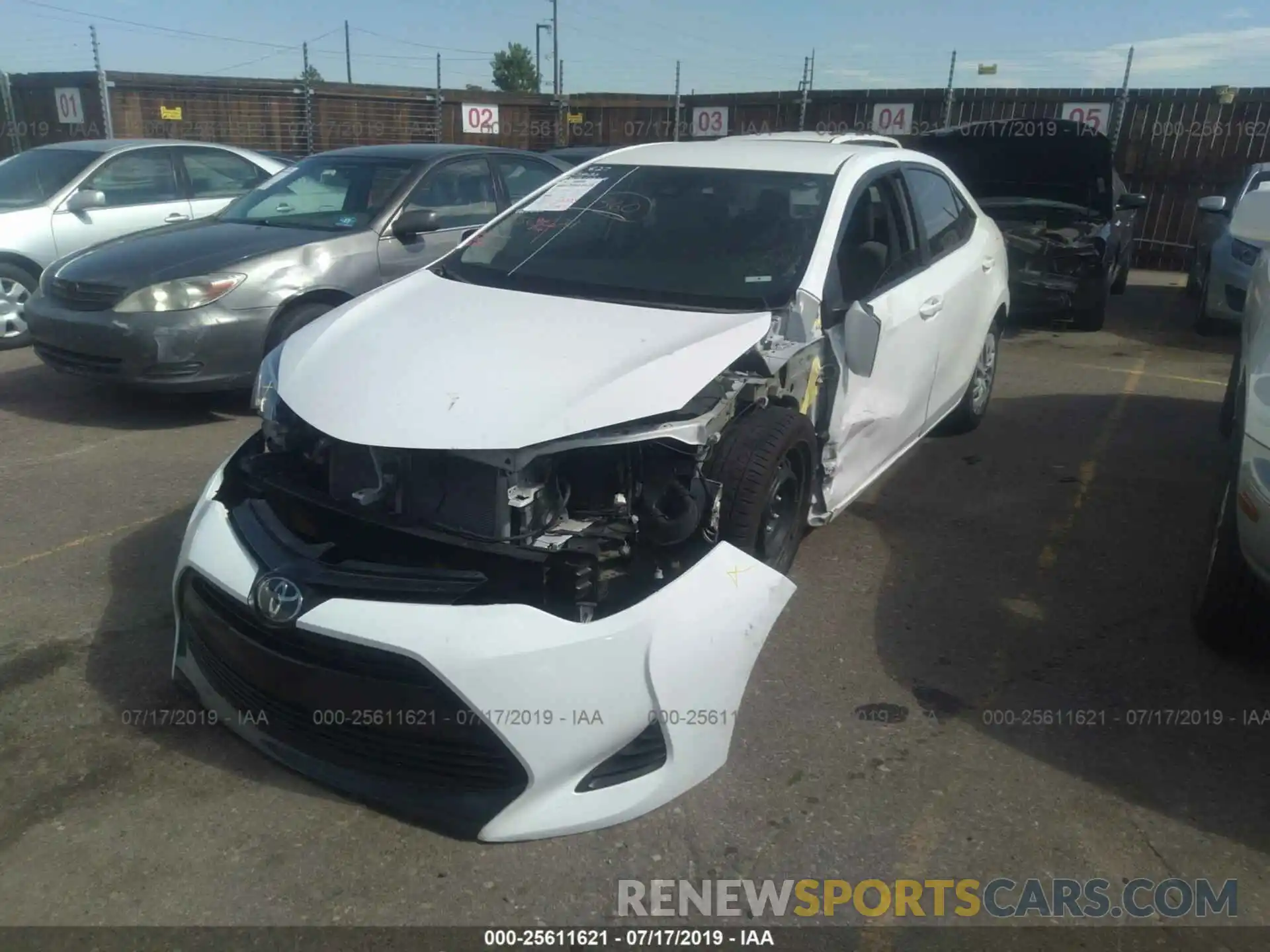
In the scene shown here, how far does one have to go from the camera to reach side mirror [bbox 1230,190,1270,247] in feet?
13.0

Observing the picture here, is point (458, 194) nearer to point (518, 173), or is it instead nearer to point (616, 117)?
point (518, 173)

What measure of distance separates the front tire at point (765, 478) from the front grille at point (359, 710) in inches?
40.0

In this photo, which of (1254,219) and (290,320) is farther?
(290,320)

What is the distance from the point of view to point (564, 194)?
4496 millimetres

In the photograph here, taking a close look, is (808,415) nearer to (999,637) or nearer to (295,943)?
(999,637)

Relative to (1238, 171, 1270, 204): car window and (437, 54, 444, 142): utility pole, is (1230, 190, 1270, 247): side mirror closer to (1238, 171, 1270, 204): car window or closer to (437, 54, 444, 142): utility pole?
(1238, 171, 1270, 204): car window

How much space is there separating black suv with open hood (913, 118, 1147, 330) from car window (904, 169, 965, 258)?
4.18m

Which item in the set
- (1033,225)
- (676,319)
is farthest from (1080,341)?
(676,319)

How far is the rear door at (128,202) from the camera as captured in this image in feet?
26.7

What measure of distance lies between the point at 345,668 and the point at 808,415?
1.99 m

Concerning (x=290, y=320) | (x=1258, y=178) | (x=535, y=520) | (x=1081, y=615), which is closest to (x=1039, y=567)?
(x=1081, y=615)

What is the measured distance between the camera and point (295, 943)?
236cm

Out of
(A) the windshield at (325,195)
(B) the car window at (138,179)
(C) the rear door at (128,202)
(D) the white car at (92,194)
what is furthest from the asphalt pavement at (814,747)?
(B) the car window at (138,179)

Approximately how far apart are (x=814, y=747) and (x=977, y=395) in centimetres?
354
